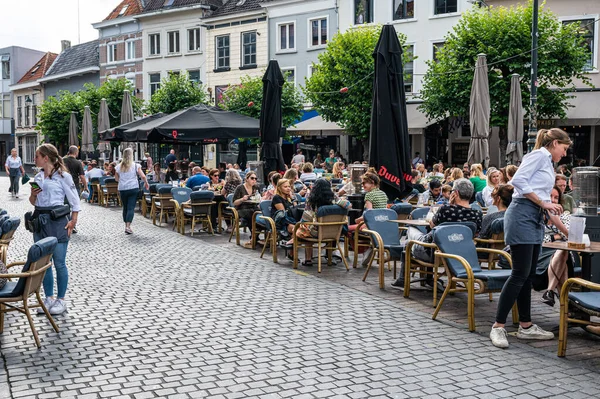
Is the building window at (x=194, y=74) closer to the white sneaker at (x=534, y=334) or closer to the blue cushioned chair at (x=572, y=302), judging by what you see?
the white sneaker at (x=534, y=334)

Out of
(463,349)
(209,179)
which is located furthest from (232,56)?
(463,349)

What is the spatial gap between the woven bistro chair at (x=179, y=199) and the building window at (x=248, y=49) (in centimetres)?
2428

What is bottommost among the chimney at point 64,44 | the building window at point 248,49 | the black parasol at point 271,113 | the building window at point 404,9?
the black parasol at point 271,113

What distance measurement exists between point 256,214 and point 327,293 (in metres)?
4.03

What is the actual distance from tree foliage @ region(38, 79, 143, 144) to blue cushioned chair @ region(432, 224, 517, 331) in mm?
32784

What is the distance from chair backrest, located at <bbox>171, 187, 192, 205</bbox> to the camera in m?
15.3

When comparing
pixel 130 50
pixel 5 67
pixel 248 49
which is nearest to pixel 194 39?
pixel 248 49

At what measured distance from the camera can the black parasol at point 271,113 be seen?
1568 centimetres

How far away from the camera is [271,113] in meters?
15.8

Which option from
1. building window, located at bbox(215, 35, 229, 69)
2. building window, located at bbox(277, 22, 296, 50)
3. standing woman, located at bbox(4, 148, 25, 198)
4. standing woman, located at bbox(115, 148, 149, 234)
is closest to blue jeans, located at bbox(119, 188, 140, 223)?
standing woman, located at bbox(115, 148, 149, 234)

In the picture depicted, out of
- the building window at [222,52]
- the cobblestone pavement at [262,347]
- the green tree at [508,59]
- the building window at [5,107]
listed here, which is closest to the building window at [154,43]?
the building window at [222,52]

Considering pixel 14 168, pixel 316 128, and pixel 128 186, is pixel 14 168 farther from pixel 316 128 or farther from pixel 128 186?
pixel 316 128

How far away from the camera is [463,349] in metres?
6.07

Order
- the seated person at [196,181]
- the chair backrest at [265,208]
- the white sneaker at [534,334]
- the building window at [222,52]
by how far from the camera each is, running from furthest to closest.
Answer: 1. the building window at [222,52]
2. the seated person at [196,181]
3. the chair backrest at [265,208]
4. the white sneaker at [534,334]
